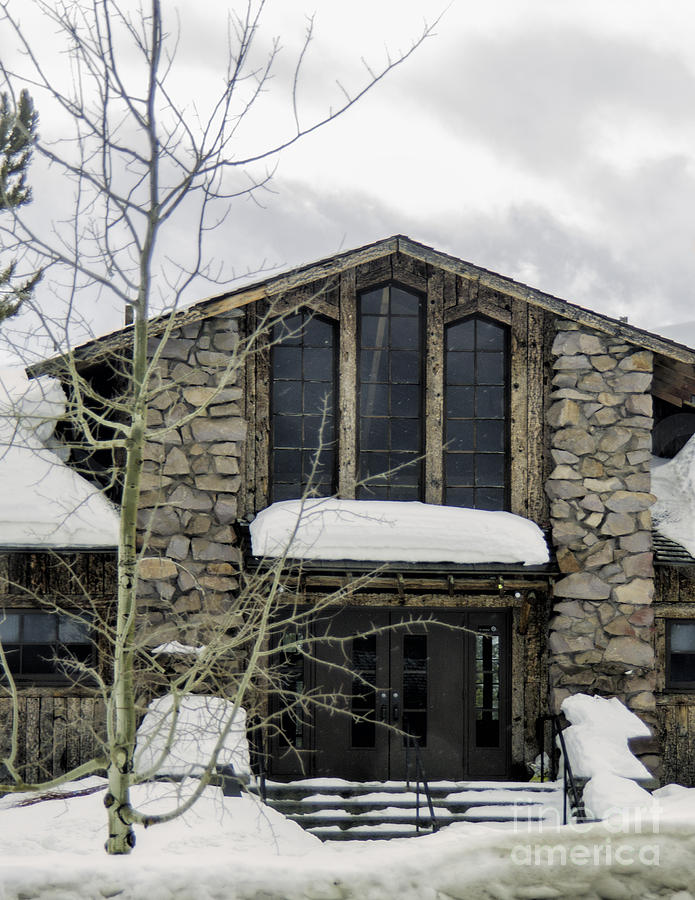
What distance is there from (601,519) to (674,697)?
2.76 m

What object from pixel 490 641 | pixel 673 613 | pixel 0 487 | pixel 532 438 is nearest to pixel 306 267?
pixel 532 438

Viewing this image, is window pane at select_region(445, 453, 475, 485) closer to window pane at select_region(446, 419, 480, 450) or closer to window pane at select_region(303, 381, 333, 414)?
window pane at select_region(446, 419, 480, 450)

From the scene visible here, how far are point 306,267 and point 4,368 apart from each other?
25.6 feet

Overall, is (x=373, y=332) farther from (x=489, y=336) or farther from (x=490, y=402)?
(x=490, y=402)

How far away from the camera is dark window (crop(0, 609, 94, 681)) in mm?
11295

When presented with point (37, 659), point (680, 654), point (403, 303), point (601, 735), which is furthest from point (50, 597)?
point (680, 654)

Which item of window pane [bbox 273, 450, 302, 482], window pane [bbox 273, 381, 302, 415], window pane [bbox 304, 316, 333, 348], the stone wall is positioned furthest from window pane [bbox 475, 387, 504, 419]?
the stone wall

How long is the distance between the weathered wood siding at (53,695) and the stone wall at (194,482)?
81cm

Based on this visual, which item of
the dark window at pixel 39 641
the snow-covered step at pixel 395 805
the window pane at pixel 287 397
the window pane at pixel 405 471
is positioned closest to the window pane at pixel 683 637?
the snow-covered step at pixel 395 805

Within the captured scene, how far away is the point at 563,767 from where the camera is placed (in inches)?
422

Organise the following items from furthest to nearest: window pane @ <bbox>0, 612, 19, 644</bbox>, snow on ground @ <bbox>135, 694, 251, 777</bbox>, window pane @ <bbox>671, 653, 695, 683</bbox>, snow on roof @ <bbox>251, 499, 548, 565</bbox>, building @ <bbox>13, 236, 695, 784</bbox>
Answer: window pane @ <bbox>671, 653, 695, 683</bbox>, window pane @ <bbox>0, 612, 19, 644</bbox>, building @ <bbox>13, 236, 695, 784</bbox>, snow on roof @ <bbox>251, 499, 548, 565</bbox>, snow on ground @ <bbox>135, 694, 251, 777</bbox>

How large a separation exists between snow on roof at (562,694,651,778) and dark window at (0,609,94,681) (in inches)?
249

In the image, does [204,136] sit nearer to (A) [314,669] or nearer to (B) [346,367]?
(B) [346,367]

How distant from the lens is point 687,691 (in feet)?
38.6
